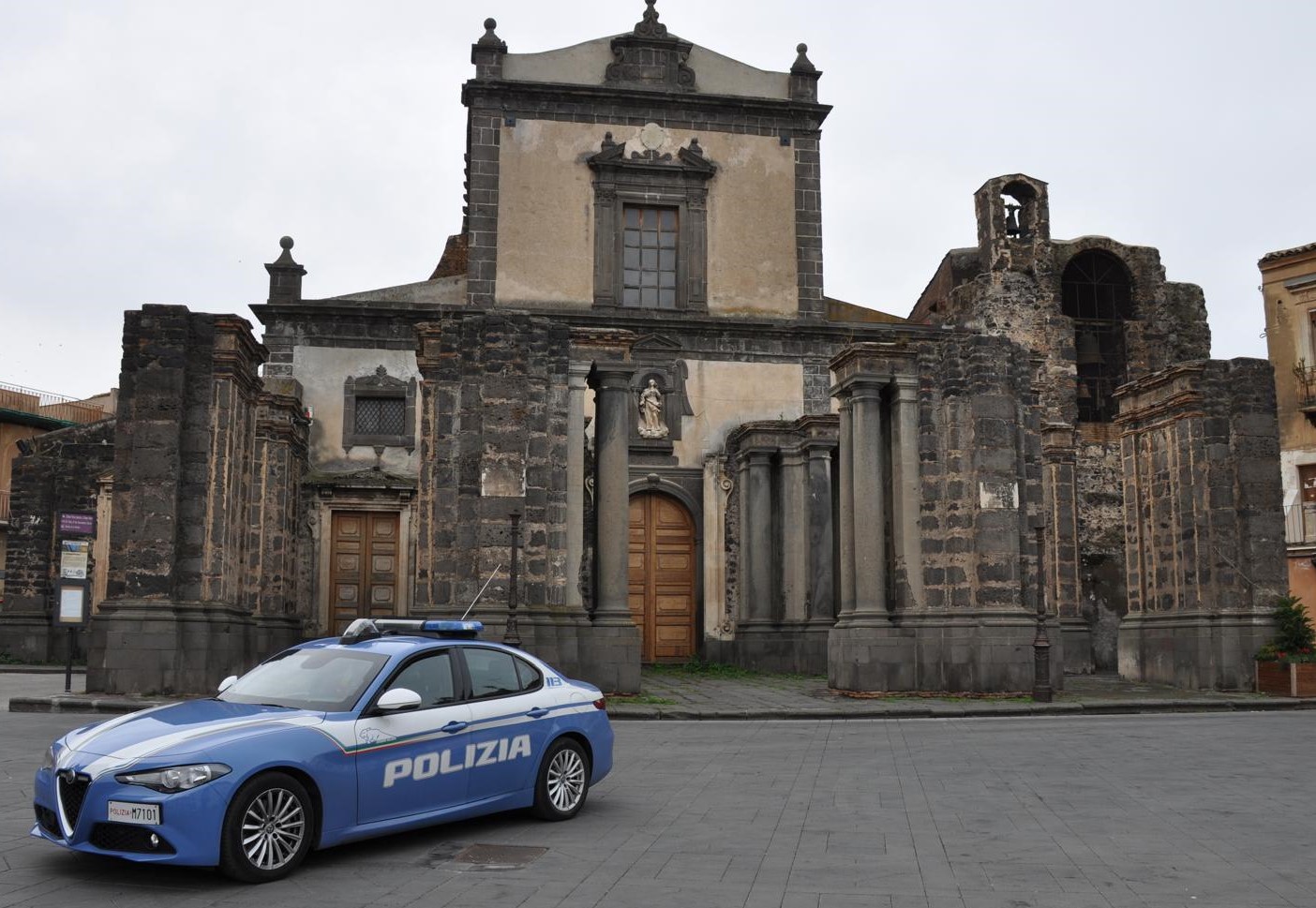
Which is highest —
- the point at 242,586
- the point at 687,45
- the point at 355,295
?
the point at 687,45

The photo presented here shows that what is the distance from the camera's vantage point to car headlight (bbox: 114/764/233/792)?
648 cm

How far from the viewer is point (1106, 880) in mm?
6824

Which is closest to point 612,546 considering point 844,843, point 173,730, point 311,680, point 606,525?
point 606,525

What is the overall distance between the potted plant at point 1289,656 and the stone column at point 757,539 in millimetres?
10793

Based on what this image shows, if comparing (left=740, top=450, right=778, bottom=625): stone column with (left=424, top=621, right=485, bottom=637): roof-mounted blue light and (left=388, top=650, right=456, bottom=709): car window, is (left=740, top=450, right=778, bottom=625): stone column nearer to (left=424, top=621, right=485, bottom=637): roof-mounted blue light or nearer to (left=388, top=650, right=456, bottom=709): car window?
(left=424, top=621, right=485, bottom=637): roof-mounted blue light

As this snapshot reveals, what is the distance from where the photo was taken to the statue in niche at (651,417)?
2994 cm

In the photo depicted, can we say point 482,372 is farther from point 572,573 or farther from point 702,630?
point 702,630

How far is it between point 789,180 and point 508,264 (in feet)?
24.9

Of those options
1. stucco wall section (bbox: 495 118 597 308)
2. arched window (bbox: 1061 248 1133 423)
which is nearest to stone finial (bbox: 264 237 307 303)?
stucco wall section (bbox: 495 118 597 308)

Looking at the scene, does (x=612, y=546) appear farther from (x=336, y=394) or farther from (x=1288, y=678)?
(x=336, y=394)

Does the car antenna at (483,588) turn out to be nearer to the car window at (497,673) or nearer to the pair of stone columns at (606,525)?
the pair of stone columns at (606,525)

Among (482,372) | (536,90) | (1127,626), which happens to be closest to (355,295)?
(536,90)

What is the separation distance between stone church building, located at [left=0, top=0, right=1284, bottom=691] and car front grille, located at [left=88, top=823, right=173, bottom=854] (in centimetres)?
1127

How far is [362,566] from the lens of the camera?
29.5 meters
